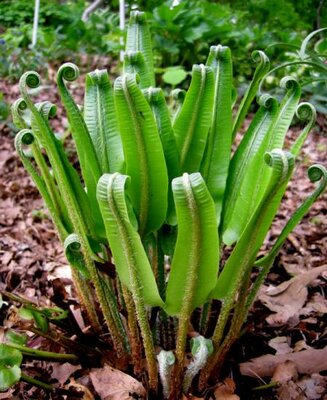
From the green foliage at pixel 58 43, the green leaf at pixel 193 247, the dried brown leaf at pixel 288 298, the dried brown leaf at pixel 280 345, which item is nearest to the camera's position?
the green leaf at pixel 193 247

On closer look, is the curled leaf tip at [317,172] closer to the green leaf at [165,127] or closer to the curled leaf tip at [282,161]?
the curled leaf tip at [282,161]

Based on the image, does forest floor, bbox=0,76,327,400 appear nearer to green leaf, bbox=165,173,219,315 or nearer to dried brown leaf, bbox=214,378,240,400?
dried brown leaf, bbox=214,378,240,400

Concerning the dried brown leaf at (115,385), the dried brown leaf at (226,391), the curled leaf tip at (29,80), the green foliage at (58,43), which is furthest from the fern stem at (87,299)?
the green foliage at (58,43)

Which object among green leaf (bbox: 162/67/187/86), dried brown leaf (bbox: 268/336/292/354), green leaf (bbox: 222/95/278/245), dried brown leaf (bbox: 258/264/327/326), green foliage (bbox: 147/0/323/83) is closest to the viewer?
green leaf (bbox: 222/95/278/245)

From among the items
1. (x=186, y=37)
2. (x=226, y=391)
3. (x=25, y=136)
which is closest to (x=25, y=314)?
(x=25, y=136)

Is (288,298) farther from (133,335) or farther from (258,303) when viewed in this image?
(133,335)

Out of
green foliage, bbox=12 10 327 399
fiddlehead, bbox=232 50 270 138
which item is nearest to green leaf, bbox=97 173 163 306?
green foliage, bbox=12 10 327 399
